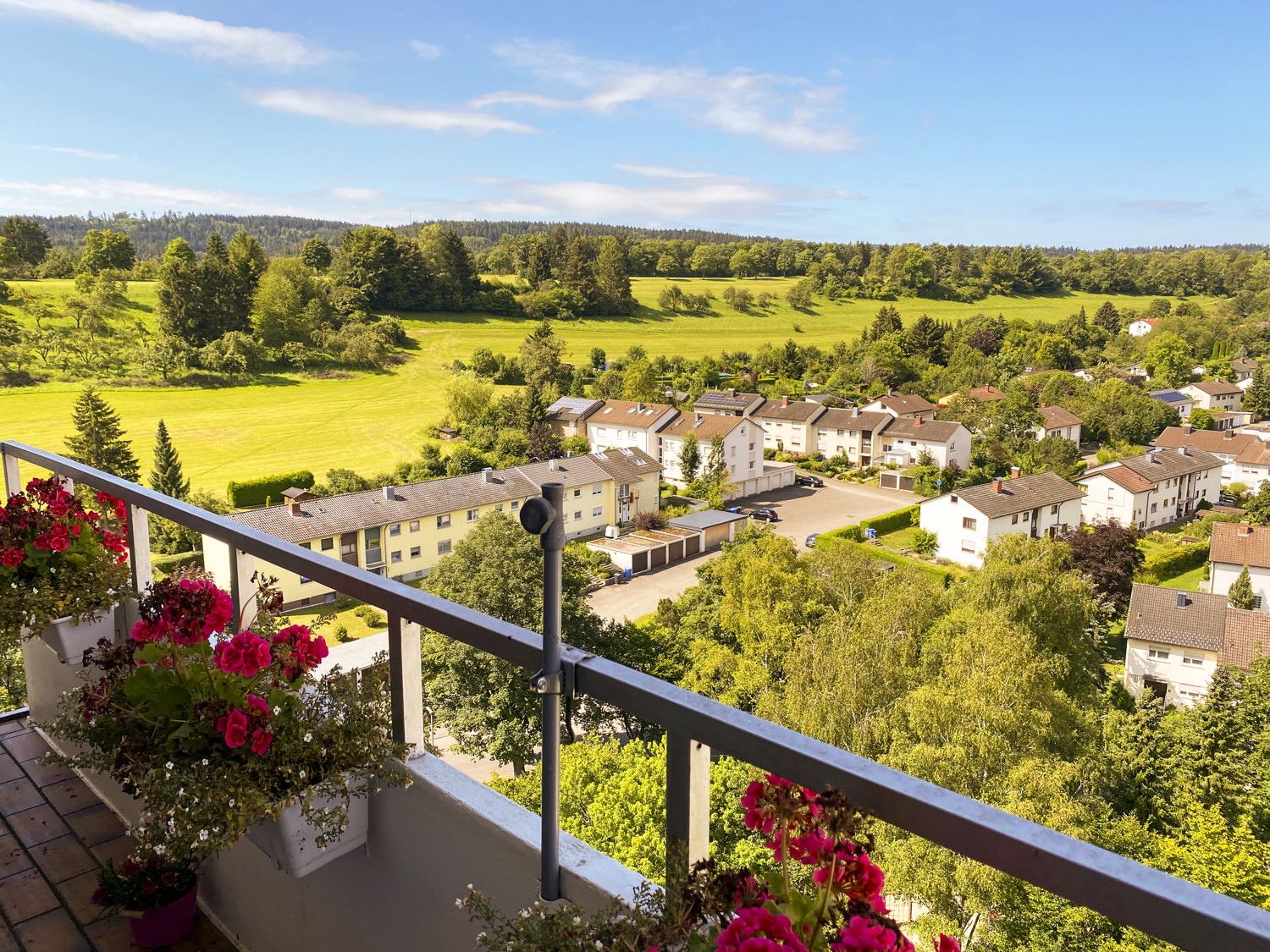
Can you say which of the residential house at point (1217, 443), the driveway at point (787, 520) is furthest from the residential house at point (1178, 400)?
the driveway at point (787, 520)

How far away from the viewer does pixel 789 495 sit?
36875 millimetres

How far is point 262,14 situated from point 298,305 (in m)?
41.4

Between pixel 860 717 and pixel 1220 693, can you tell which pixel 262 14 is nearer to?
pixel 860 717

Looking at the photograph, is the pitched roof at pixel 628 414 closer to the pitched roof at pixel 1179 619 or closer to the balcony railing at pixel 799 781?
the pitched roof at pixel 1179 619

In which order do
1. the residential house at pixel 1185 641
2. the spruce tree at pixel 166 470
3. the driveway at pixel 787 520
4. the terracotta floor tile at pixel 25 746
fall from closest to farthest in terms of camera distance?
the terracotta floor tile at pixel 25 746
the residential house at pixel 1185 641
the driveway at pixel 787 520
the spruce tree at pixel 166 470

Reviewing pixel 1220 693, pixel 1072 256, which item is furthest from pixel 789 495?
pixel 1072 256

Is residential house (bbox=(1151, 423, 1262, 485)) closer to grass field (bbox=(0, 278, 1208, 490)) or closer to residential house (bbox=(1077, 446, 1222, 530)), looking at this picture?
residential house (bbox=(1077, 446, 1222, 530))

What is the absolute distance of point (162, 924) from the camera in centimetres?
187

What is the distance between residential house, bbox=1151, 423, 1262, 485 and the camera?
3981 centimetres

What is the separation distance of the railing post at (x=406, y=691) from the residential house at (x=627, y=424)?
1441 inches

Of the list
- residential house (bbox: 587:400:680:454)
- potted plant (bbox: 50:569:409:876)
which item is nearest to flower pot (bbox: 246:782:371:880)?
potted plant (bbox: 50:569:409:876)

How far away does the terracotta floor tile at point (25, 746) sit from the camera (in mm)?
2712

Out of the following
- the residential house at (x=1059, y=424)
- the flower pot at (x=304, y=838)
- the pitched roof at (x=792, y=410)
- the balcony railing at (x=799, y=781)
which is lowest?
the residential house at (x=1059, y=424)

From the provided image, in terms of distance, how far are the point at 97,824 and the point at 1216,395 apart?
6710cm
